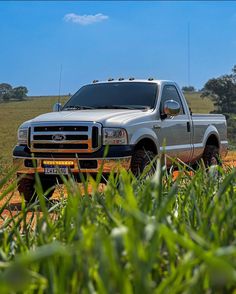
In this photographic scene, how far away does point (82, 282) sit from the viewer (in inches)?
34.6

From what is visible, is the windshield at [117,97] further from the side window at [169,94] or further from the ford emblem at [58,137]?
the ford emblem at [58,137]

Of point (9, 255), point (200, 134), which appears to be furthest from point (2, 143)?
point (9, 255)

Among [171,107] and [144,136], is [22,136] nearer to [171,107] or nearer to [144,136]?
[144,136]

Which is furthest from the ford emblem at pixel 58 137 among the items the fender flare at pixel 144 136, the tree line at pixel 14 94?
the tree line at pixel 14 94

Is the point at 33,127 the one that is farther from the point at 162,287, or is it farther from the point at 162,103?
the point at 162,287

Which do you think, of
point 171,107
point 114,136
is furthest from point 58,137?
point 171,107

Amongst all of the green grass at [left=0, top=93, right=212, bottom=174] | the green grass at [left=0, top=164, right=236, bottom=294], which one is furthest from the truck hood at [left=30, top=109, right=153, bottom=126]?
the green grass at [left=0, top=93, right=212, bottom=174]

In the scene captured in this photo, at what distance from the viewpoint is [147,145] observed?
836 centimetres

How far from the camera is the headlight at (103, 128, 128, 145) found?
7543 millimetres

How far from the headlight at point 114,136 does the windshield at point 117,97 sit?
3.67 ft

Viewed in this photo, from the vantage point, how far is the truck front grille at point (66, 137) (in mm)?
7570

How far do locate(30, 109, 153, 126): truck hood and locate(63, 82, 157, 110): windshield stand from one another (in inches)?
13.8

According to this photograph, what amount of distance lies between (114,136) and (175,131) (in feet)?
6.36

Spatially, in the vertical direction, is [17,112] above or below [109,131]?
below
